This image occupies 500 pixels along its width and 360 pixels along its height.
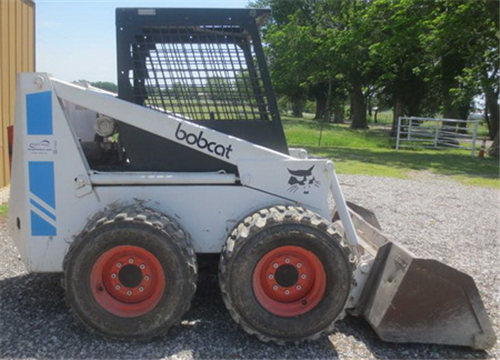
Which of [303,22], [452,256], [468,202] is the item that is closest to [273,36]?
[303,22]

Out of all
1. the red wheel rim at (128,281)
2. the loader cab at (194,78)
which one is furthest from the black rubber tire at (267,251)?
the loader cab at (194,78)

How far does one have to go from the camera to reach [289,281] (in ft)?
12.4

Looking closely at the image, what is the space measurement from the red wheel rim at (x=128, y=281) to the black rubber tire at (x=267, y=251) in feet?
1.69

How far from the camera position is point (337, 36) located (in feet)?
83.8

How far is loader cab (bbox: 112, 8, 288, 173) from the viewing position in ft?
13.4

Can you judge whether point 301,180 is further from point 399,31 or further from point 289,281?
point 399,31

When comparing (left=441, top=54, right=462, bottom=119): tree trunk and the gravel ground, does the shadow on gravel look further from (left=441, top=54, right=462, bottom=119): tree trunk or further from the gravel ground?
(left=441, top=54, right=462, bottom=119): tree trunk

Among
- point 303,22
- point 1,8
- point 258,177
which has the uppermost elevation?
point 303,22

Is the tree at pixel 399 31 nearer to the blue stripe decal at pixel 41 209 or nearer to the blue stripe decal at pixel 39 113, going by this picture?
the blue stripe decal at pixel 39 113

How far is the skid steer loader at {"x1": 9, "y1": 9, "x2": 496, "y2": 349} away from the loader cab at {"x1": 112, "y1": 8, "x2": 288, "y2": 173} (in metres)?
0.01

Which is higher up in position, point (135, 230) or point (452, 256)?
point (135, 230)

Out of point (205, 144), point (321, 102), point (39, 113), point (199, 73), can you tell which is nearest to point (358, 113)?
point (321, 102)

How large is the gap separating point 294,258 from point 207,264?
120 centimetres

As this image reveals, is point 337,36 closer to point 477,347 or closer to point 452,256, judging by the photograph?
point 452,256
